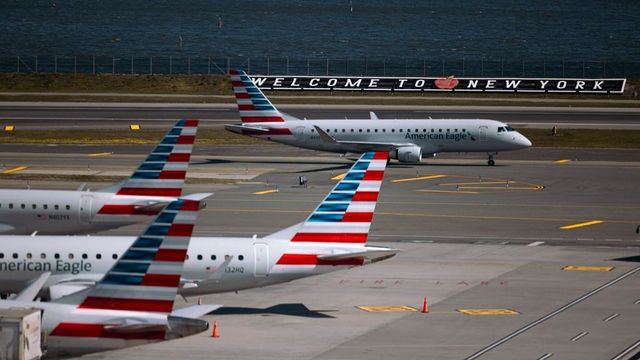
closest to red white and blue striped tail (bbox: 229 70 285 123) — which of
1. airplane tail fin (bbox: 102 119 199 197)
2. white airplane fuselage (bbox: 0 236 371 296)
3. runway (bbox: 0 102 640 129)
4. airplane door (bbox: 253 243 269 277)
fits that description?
runway (bbox: 0 102 640 129)

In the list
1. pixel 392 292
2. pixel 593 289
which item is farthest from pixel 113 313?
pixel 593 289

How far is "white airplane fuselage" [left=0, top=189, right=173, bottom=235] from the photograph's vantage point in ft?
186

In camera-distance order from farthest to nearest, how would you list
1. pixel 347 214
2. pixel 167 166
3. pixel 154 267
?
Answer: 1. pixel 167 166
2. pixel 347 214
3. pixel 154 267

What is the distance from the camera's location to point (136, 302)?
105 feet

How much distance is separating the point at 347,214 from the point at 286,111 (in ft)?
297

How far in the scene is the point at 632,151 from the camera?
108m

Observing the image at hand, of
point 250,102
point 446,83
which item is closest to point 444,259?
point 250,102

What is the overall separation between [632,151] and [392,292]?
60.9 meters

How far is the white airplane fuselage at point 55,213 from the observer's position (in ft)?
186

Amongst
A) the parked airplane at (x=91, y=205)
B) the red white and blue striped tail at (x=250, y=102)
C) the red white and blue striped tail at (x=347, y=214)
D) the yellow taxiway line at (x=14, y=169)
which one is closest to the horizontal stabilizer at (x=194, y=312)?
the red white and blue striped tail at (x=347, y=214)

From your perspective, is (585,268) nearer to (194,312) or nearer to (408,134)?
(194,312)

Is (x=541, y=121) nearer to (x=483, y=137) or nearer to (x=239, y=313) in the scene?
(x=483, y=137)

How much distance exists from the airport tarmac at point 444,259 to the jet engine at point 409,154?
1.04 meters

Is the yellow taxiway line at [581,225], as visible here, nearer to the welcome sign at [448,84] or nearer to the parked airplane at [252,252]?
the parked airplane at [252,252]
